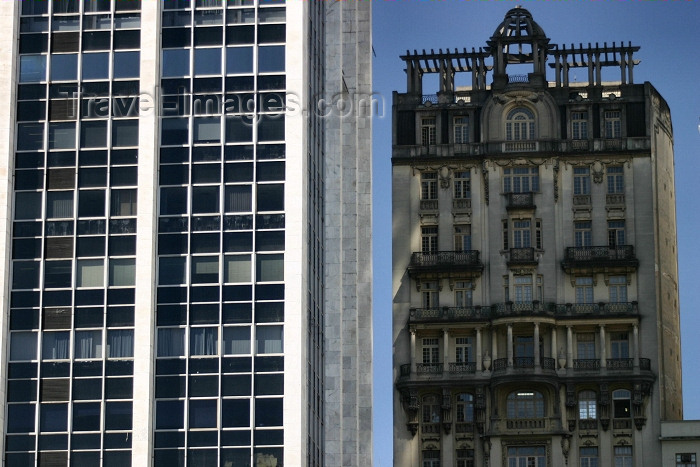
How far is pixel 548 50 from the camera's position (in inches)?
6501

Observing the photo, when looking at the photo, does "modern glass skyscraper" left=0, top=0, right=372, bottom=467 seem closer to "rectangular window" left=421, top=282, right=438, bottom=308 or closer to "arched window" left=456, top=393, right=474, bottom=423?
"arched window" left=456, top=393, right=474, bottom=423

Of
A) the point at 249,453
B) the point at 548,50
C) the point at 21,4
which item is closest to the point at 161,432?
the point at 249,453

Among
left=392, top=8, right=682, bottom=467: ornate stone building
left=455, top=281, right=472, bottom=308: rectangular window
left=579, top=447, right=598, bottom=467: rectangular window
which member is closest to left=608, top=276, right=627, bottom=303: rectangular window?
left=392, top=8, right=682, bottom=467: ornate stone building

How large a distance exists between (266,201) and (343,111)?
1930 centimetres

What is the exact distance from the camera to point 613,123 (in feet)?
531

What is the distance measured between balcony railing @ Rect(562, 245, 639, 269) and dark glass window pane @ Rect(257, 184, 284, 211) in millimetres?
45479

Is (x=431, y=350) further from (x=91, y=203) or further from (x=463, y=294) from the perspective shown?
(x=91, y=203)

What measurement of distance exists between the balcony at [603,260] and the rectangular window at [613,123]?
973 cm

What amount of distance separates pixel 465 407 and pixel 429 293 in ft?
33.0

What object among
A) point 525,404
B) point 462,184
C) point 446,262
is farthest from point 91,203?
point 525,404

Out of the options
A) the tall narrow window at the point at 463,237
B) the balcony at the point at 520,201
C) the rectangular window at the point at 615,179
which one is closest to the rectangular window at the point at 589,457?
the tall narrow window at the point at 463,237

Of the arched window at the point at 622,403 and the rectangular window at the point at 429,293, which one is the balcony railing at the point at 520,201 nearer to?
the rectangular window at the point at 429,293

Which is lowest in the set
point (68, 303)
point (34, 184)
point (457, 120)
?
point (68, 303)

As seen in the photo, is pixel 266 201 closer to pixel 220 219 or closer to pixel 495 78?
pixel 220 219
